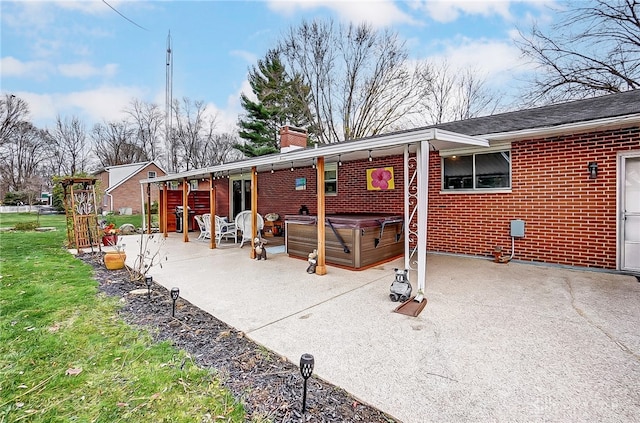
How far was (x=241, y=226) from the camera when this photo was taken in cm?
903

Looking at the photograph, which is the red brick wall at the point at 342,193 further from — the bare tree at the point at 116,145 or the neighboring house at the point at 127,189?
the bare tree at the point at 116,145

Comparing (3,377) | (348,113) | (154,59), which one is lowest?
(3,377)

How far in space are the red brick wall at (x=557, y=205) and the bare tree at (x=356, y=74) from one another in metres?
12.4

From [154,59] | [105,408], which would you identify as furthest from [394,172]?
[154,59]

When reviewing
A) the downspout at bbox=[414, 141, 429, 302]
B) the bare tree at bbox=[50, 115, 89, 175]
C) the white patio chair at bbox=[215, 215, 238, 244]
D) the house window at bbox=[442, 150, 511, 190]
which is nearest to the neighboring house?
the bare tree at bbox=[50, 115, 89, 175]

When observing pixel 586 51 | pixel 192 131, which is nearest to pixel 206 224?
pixel 586 51

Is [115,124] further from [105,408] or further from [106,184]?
[105,408]

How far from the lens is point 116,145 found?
36.0 m

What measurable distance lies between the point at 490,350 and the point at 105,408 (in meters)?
2.96

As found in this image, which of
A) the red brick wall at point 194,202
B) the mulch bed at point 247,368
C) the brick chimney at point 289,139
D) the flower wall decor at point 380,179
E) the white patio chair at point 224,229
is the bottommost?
the mulch bed at point 247,368

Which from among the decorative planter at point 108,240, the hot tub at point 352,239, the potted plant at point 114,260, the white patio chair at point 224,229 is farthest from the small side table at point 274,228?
the potted plant at point 114,260

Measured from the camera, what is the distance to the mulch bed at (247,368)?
1.98m

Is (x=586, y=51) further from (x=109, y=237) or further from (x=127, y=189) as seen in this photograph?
(x=127, y=189)

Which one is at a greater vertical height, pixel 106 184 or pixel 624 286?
pixel 106 184
